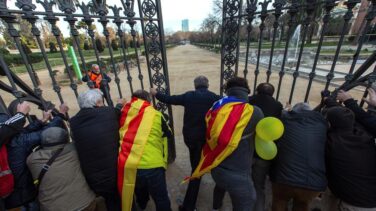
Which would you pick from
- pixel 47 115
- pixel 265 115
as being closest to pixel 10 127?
pixel 47 115

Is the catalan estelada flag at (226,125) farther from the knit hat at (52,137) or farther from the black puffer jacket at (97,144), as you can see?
the knit hat at (52,137)

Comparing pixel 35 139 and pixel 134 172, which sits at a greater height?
pixel 35 139

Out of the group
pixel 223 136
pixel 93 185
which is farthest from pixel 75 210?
pixel 223 136

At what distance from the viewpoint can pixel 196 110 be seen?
8.39ft

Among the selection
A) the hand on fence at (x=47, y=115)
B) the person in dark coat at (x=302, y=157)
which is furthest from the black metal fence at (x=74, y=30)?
the person in dark coat at (x=302, y=157)

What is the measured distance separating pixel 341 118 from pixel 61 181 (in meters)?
2.70

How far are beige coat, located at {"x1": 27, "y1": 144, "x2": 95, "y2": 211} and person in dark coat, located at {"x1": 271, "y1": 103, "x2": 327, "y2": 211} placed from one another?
6.68 feet

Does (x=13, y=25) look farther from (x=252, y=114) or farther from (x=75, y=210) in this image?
(x=252, y=114)

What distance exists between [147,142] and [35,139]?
1063 mm

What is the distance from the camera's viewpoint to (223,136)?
187 cm

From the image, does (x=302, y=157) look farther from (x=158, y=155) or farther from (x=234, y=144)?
(x=158, y=155)

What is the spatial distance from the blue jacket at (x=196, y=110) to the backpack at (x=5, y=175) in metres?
1.85

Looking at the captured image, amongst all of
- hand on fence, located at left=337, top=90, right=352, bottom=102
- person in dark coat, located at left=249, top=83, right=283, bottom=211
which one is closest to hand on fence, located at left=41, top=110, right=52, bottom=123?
person in dark coat, located at left=249, top=83, right=283, bottom=211

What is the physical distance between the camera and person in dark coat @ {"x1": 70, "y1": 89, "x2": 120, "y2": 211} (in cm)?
191
